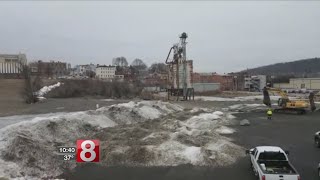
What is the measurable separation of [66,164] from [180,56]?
72956 millimetres

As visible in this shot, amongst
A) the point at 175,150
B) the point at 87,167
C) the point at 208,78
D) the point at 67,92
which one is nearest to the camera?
the point at 87,167

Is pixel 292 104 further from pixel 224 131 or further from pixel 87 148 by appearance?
pixel 87 148

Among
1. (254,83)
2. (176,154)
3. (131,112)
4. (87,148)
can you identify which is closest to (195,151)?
(176,154)

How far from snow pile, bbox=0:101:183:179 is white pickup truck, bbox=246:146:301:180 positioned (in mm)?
8625

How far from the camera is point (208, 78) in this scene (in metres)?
152

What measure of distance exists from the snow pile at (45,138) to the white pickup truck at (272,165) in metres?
8.63

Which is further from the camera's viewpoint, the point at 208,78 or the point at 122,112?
the point at 208,78

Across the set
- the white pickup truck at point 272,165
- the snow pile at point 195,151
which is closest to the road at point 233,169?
the snow pile at point 195,151

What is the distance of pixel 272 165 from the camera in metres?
16.2

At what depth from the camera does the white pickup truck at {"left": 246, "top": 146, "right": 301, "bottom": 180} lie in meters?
14.4

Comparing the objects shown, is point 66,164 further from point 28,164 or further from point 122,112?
point 122,112

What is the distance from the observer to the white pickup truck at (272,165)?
1440 cm

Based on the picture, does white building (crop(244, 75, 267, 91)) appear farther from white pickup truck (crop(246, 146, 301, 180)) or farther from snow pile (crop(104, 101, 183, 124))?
white pickup truck (crop(246, 146, 301, 180))

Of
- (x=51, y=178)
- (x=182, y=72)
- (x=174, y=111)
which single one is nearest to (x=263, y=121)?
(x=174, y=111)
